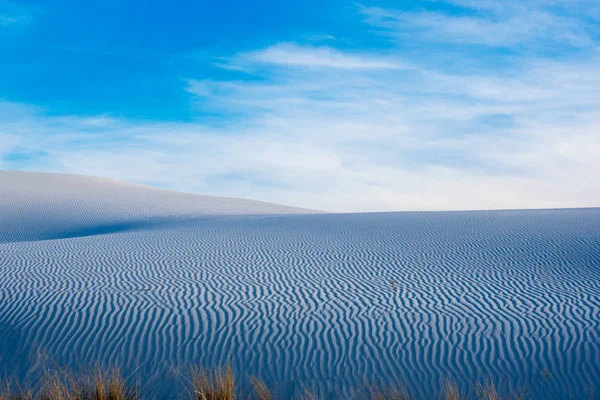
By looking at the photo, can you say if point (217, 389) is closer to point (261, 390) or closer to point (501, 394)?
point (261, 390)

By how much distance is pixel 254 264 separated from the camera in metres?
13.7

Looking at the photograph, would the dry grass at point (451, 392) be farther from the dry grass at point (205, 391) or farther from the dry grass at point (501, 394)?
the dry grass at point (501, 394)

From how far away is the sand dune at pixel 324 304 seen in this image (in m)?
7.13

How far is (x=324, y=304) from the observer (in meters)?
9.60

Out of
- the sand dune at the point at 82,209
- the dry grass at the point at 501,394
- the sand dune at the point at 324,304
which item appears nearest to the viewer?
the dry grass at the point at 501,394

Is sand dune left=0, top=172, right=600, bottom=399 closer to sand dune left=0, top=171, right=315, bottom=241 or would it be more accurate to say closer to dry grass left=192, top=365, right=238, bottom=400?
dry grass left=192, top=365, right=238, bottom=400

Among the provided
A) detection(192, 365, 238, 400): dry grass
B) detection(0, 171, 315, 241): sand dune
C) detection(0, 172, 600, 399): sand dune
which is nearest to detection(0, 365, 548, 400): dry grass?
detection(192, 365, 238, 400): dry grass

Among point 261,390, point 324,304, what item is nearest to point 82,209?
point 324,304

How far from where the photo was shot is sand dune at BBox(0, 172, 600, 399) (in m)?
7.13

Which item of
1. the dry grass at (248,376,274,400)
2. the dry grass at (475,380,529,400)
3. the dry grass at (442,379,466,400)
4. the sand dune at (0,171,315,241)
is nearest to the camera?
the dry grass at (442,379,466,400)

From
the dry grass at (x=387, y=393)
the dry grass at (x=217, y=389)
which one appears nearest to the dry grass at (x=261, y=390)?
the dry grass at (x=217, y=389)

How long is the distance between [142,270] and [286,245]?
199 inches

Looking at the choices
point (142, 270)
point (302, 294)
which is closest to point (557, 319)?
point (302, 294)

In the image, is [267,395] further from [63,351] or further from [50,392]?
[63,351]
